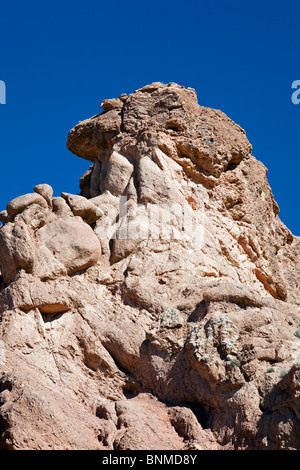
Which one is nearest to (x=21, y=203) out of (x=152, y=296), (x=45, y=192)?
(x=45, y=192)

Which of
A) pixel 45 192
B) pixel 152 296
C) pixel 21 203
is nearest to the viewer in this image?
pixel 152 296

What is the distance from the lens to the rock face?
660 inches

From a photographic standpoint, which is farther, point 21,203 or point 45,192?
point 45,192

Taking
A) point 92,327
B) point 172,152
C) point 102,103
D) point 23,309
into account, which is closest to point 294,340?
point 92,327

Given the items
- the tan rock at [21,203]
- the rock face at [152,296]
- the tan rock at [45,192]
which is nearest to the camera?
the rock face at [152,296]

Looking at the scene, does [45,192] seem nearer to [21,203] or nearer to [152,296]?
[21,203]

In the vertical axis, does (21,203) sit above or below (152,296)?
above

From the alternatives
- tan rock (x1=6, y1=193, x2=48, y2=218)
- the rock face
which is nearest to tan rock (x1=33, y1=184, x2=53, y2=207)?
the rock face

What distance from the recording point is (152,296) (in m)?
20.3

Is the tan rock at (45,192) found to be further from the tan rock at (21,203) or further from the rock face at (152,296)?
the tan rock at (21,203)

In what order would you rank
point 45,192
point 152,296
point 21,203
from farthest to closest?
point 45,192 → point 21,203 → point 152,296

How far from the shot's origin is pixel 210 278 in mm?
22094

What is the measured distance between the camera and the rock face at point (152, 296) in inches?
660

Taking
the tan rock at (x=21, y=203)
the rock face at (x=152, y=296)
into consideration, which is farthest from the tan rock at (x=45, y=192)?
the tan rock at (x=21, y=203)
